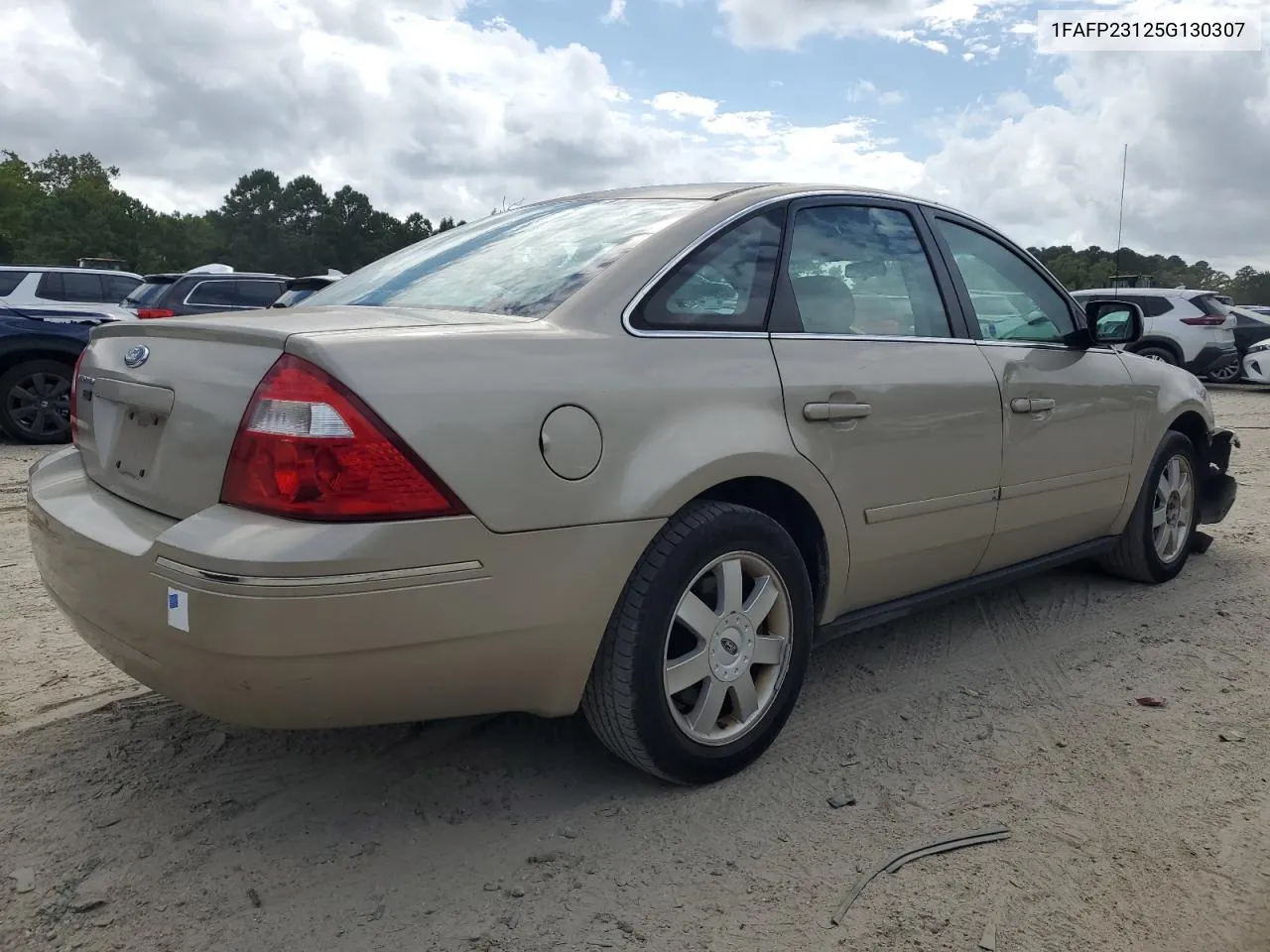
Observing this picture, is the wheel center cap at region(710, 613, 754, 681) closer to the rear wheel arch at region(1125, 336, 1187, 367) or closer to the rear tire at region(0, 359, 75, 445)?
the rear tire at region(0, 359, 75, 445)

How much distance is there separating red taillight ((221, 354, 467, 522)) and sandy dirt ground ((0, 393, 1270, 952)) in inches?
33.8

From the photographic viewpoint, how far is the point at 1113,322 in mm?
3988

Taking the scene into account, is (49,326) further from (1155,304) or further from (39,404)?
(1155,304)

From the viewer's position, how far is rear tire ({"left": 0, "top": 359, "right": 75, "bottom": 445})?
8.95m

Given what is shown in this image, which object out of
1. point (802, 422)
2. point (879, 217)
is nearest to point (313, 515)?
point (802, 422)

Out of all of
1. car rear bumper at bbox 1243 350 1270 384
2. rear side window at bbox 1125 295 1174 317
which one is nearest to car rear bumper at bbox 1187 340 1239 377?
car rear bumper at bbox 1243 350 1270 384

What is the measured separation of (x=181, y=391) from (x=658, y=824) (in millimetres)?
1512

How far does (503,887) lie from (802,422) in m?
1.39

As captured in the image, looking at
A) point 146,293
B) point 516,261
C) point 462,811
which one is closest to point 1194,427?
→ point 516,261

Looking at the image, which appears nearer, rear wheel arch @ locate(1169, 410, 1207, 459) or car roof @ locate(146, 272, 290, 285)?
rear wheel arch @ locate(1169, 410, 1207, 459)

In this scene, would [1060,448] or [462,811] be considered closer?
[462,811]

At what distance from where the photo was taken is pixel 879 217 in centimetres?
338

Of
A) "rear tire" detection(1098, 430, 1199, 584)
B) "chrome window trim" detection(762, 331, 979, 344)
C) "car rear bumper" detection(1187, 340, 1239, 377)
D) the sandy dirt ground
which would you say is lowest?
the sandy dirt ground

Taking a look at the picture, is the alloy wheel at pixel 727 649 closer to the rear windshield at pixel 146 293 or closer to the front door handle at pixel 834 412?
the front door handle at pixel 834 412
